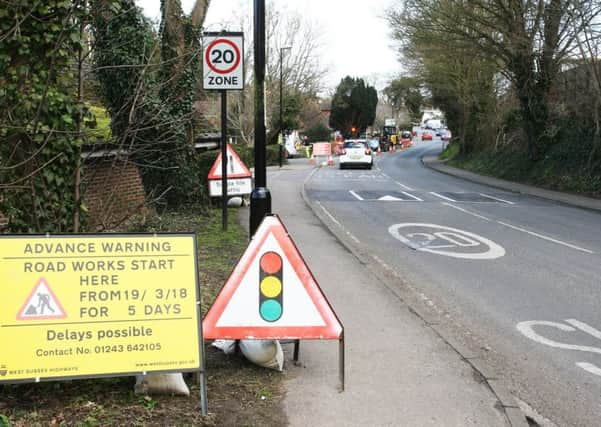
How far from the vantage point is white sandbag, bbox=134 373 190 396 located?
4.17m

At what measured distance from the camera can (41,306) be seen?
3.87m

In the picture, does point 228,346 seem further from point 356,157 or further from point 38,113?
point 356,157

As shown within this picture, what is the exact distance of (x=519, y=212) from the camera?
17141 millimetres

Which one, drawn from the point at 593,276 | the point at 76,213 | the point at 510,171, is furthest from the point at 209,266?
the point at 510,171

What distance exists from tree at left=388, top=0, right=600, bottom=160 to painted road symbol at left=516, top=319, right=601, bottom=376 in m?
18.1

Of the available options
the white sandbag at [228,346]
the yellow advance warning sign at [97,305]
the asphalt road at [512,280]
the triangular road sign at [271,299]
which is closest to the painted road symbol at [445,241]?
the asphalt road at [512,280]

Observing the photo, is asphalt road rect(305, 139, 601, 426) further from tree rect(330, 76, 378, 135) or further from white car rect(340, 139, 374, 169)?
tree rect(330, 76, 378, 135)

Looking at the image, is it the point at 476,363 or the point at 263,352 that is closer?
the point at 263,352

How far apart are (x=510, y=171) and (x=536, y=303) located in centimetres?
2477

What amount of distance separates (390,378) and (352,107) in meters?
87.0

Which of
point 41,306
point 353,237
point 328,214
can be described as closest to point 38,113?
point 41,306

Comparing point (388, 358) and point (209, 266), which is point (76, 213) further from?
point (209, 266)

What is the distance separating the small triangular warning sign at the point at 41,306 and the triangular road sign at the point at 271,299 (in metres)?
1.02

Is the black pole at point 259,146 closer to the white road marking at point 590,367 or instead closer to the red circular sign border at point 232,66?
the white road marking at point 590,367
